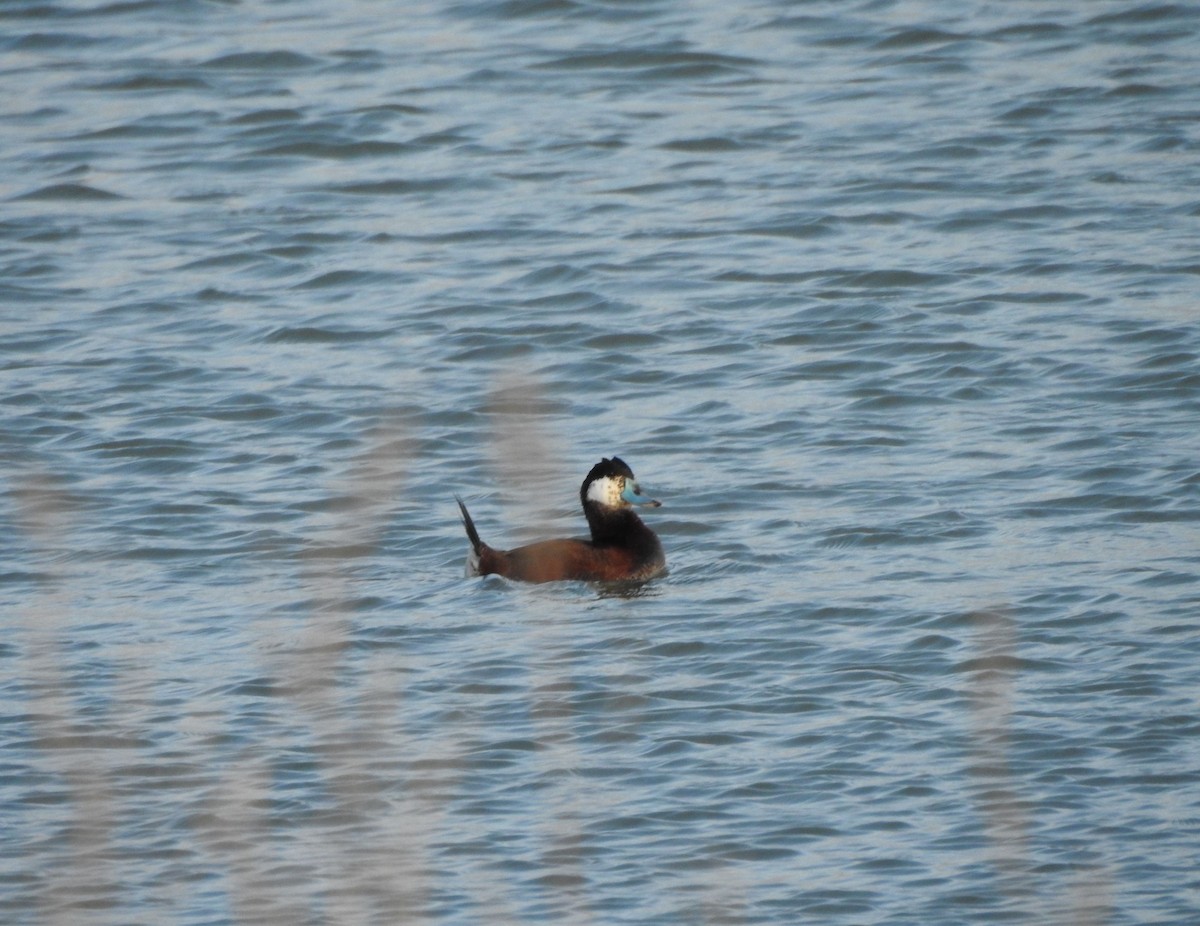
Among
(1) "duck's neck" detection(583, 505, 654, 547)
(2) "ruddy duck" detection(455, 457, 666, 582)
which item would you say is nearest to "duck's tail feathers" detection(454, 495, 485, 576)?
(2) "ruddy duck" detection(455, 457, 666, 582)

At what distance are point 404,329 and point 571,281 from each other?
116 centimetres

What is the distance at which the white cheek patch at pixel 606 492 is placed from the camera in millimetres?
8984

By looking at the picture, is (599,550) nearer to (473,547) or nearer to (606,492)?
(606,492)

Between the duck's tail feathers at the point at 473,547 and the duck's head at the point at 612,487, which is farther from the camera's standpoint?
the duck's head at the point at 612,487

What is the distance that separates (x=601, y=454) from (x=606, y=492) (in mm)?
1183

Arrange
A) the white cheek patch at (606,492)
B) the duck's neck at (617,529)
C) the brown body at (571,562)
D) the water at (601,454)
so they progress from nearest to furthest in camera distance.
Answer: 1. the water at (601,454)
2. the brown body at (571,562)
3. the duck's neck at (617,529)
4. the white cheek patch at (606,492)

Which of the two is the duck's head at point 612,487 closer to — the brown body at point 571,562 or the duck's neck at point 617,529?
the duck's neck at point 617,529

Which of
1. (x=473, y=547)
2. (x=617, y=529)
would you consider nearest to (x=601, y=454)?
(x=617, y=529)

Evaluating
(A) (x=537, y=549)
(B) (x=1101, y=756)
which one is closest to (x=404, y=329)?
(A) (x=537, y=549)

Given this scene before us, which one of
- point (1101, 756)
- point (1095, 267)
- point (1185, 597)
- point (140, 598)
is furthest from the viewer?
point (1095, 267)

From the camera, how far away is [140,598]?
8477 mm

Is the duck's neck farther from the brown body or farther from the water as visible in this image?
the water

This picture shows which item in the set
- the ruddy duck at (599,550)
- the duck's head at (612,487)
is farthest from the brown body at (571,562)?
the duck's head at (612,487)

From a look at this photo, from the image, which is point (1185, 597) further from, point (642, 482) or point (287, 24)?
point (287, 24)
